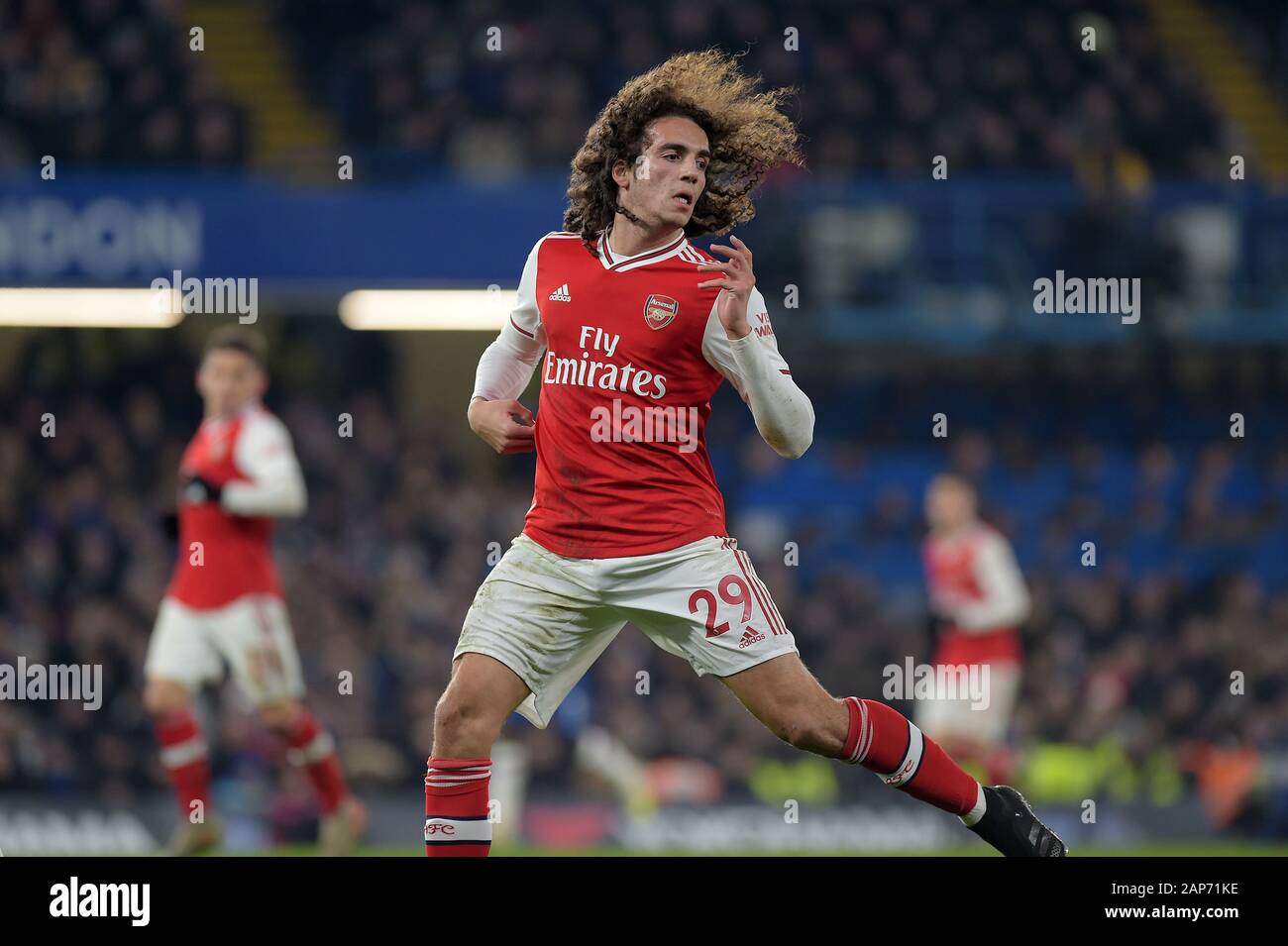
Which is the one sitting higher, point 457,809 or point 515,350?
point 515,350

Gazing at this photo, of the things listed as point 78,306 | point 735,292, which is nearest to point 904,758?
point 735,292

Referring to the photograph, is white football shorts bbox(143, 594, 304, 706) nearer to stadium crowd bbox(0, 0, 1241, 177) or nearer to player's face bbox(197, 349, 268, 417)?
player's face bbox(197, 349, 268, 417)

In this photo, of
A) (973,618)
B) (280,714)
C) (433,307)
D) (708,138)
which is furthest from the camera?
(433,307)

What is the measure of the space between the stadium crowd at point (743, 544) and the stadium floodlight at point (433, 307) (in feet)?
2.97

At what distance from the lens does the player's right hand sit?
16.8 feet

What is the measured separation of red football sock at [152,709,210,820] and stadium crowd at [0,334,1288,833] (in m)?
4.16

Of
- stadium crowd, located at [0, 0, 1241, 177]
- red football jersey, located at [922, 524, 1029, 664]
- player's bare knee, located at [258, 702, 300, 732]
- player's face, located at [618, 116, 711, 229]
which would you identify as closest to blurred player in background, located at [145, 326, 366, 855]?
player's bare knee, located at [258, 702, 300, 732]

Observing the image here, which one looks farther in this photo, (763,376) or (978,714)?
(978,714)

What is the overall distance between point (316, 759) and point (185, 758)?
624 millimetres

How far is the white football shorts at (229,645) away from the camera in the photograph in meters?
8.77

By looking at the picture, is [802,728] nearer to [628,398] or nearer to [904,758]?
[904,758]

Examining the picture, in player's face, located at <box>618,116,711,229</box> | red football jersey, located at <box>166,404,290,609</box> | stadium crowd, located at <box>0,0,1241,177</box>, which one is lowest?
red football jersey, located at <box>166,404,290,609</box>

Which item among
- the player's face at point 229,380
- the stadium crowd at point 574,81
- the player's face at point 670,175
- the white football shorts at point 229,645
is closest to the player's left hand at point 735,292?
the player's face at point 670,175

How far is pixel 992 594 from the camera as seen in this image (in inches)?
466
